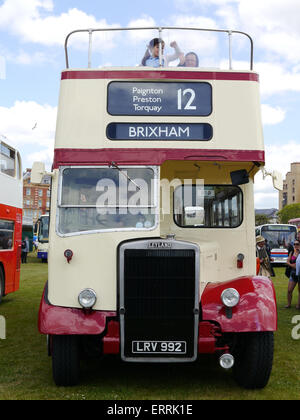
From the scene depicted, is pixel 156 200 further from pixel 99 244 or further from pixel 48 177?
pixel 48 177

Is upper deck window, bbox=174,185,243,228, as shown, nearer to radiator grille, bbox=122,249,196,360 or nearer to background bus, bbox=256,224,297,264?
radiator grille, bbox=122,249,196,360

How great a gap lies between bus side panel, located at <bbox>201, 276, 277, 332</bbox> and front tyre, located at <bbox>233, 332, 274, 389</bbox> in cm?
21

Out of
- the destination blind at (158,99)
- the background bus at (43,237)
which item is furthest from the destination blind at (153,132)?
the background bus at (43,237)

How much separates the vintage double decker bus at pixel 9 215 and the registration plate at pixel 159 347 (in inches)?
330

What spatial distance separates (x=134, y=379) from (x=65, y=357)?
3.29 ft

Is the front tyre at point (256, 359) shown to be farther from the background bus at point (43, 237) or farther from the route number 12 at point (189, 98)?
the background bus at point (43, 237)

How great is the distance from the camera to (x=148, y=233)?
5941 millimetres

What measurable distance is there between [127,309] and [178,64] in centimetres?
373

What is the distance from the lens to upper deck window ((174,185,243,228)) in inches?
283

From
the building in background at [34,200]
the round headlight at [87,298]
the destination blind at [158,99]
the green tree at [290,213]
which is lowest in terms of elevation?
the round headlight at [87,298]

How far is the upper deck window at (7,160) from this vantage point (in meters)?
13.2

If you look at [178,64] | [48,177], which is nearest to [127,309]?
[48,177]

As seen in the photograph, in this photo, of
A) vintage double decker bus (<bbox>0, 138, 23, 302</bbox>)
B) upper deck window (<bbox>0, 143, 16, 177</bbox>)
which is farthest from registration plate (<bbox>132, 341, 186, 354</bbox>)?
upper deck window (<bbox>0, 143, 16, 177</bbox>)

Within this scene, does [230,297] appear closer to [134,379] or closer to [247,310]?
[247,310]
